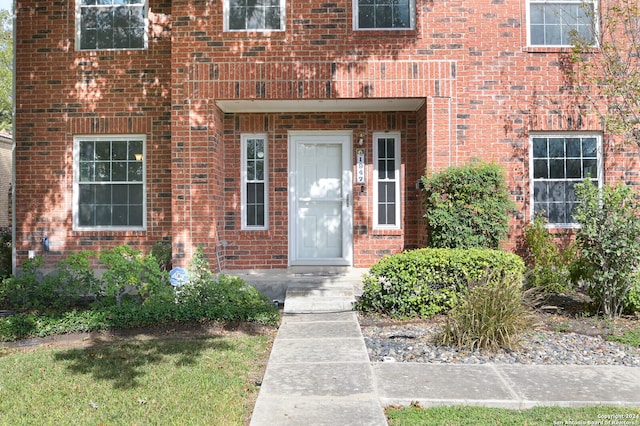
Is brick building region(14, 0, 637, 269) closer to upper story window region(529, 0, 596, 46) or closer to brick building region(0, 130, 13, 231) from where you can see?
upper story window region(529, 0, 596, 46)

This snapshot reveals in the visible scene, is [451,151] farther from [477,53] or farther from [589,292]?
[589,292]

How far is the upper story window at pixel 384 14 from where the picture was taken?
8703 mm

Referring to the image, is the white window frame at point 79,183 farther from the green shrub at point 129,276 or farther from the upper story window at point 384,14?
the upper story window at point 384,14

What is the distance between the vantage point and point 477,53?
8648 millimetres

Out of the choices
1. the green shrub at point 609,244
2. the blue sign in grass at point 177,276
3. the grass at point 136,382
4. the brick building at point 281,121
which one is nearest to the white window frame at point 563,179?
the brick building at point 281,121

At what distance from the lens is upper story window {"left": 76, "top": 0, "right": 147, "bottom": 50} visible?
9.38 meters

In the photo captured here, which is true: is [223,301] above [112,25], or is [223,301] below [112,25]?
below

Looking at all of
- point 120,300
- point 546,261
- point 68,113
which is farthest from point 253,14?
point 546,261

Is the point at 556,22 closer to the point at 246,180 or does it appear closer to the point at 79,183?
the point at 246,180

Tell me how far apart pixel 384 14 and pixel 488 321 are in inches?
215

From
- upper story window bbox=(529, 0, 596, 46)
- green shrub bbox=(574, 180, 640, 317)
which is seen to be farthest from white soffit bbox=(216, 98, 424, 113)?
green shrub bbox=(574, 180, 640, 317)

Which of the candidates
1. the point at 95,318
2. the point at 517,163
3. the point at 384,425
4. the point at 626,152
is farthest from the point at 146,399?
the point at 626,152

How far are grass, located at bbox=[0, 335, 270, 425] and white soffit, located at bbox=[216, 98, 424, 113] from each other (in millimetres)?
4130

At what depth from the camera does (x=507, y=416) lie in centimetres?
382
